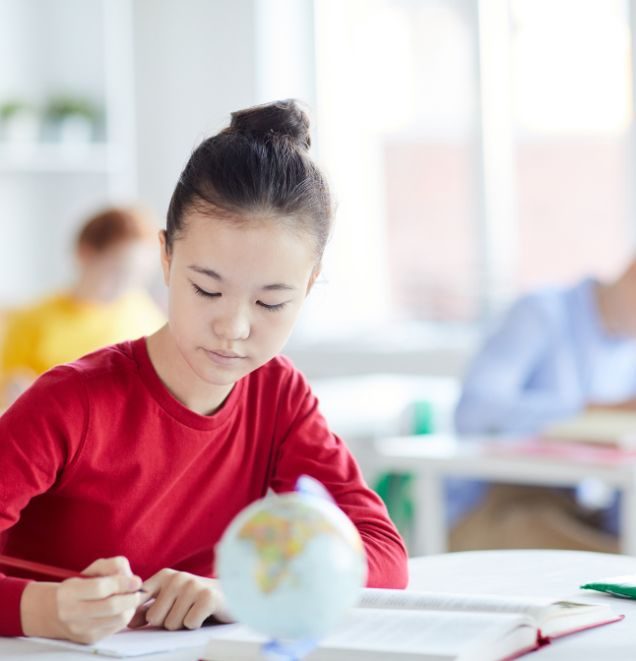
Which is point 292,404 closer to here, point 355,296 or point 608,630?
point 608,630

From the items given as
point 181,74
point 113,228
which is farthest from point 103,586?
point 181,74

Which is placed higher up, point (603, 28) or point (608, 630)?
point (603, 28)

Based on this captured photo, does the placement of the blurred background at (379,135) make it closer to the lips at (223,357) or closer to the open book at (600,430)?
the open book at (600,430)

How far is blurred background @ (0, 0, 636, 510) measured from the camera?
15.0 ft

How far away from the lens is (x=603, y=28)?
4418 millimetres

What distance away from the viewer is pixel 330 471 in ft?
4.90

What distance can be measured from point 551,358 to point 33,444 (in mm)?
2245

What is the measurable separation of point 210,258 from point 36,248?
4.29 m

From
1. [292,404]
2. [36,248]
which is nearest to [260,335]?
[292,404]

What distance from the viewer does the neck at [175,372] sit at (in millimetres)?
1420

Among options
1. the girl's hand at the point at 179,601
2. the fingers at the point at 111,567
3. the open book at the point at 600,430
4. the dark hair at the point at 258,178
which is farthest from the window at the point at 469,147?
the fingers at the point at 111,567

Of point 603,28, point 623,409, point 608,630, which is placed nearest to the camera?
point 608,630

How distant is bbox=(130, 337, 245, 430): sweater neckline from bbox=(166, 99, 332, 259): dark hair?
0.42ft

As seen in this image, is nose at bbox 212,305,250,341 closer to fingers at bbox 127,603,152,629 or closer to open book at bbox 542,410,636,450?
fingers at bbox 127,603,152,629
